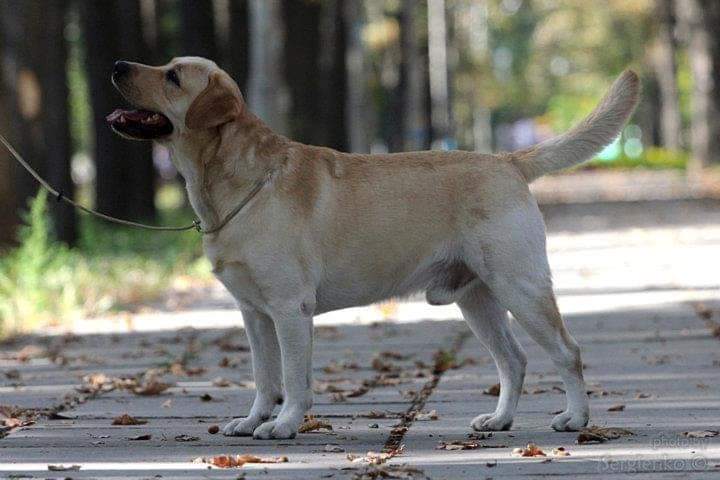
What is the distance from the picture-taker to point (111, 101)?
85.1 ft

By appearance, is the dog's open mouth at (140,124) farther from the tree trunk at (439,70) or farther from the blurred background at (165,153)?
the tree trunk at (439,70)

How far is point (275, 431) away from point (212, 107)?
1.50 m

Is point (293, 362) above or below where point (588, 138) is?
below

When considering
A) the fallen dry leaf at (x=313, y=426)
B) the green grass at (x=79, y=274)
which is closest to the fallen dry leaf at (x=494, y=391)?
the fallen dry leaf at (x=313, y=426)

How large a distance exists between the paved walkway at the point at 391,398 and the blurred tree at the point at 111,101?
13.0m

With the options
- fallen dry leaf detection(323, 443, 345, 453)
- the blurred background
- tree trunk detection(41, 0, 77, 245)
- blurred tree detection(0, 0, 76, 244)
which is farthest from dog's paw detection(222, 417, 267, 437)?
tree trunk detection(41, 0, 77, 245)

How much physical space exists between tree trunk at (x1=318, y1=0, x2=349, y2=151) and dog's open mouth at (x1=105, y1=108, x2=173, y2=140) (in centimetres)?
2242

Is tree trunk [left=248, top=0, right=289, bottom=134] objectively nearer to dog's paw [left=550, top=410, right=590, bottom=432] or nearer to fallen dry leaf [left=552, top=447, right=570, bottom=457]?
dog's paw [left=550, top=410, right=590, bottom=432]

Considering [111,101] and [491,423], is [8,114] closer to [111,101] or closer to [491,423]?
[111,101]

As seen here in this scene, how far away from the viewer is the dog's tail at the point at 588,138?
23.6 ft

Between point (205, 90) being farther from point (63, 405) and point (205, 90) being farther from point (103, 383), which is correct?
point (103, 383)

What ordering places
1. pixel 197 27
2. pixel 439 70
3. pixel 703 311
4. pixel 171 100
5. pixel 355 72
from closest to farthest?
1. pixel 171 100
2. pixel 703 311
3. pixel 197 27
4. pixel 355 72
5. pixel 439 70

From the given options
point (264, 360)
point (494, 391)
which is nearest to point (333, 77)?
point (494, 391)

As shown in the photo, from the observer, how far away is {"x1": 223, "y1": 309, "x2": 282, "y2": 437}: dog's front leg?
7.12 meters
